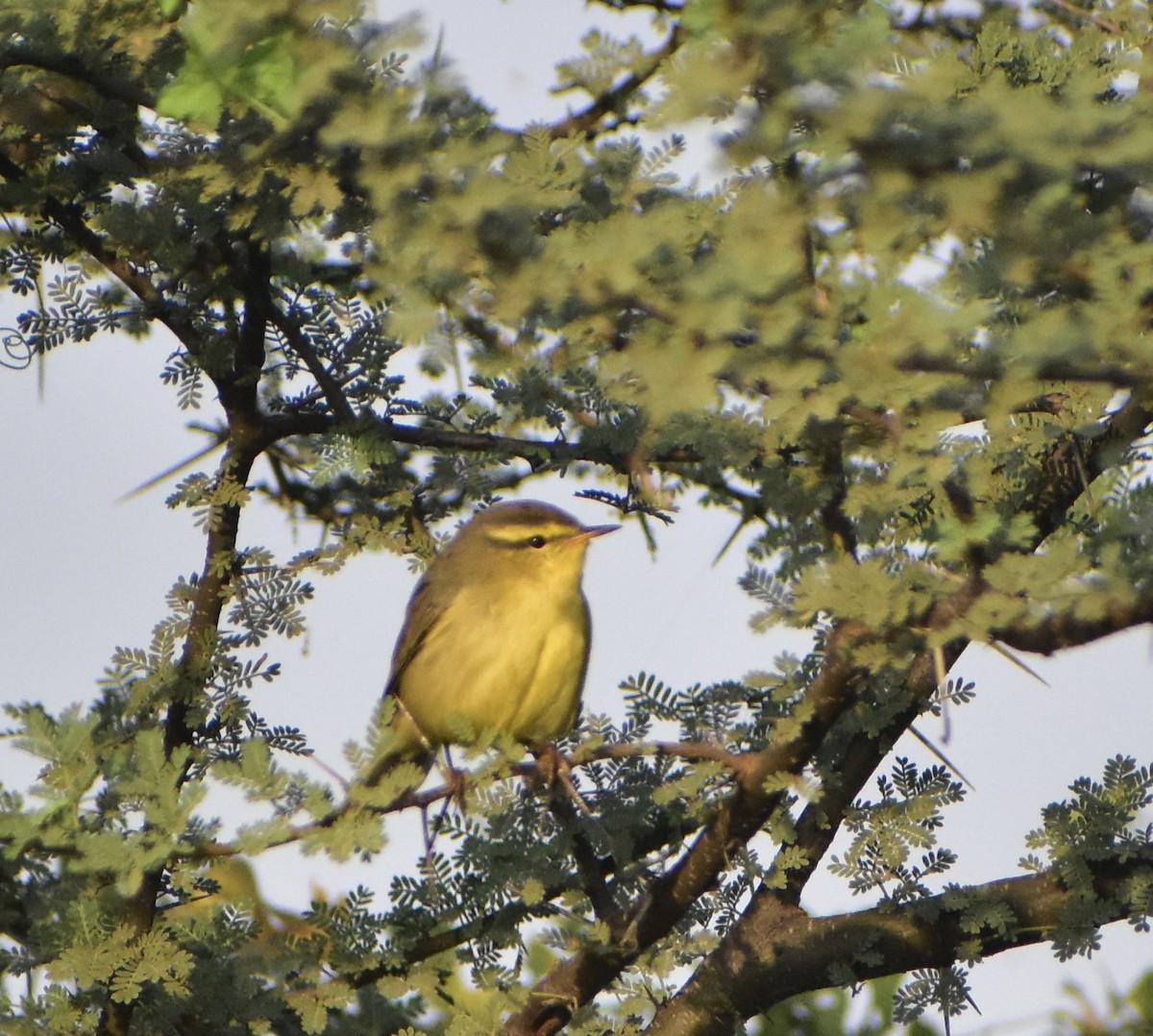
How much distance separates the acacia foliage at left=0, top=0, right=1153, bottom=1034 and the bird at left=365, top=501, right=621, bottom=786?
2.07 ft

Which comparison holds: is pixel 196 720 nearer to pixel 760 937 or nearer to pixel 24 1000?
pixel 24 1000

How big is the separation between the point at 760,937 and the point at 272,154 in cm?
227

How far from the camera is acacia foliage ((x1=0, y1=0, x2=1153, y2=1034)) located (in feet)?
5.68

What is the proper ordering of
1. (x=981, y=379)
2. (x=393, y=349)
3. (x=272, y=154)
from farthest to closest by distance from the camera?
(x=393, y=349)
(x=272, y=154)
(x=981, y=379)

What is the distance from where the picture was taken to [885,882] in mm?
3691

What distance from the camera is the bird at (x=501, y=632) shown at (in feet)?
15.9

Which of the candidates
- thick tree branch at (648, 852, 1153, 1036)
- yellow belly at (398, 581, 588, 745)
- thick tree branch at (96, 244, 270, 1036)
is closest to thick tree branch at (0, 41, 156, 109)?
thick tree branch at (96, 244, 270, 1036)

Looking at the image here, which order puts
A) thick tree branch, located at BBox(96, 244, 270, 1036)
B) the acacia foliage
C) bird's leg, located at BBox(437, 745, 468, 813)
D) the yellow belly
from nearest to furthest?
the acacia foliage, bird's leg, located at BBox(437, 745, 468, 813), thick tree branch, located at BBox(96, 244, 270, 1036), the yellow belly

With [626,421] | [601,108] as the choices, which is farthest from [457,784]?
[601,108]

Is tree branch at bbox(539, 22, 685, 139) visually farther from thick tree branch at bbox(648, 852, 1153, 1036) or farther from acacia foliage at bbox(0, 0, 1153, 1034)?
thick tree branch at bbox(648, 852, 1153, 1036)

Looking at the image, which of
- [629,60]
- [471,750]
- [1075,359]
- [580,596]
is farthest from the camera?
[580,596]

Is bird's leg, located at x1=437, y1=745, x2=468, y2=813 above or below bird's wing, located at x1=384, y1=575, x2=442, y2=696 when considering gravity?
below

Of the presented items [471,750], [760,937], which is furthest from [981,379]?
[760,937]

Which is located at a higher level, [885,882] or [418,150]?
[418,150]
